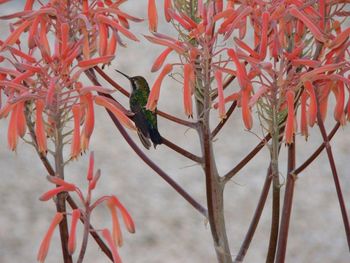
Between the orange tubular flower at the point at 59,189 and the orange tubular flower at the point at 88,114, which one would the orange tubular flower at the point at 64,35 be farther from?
the orange tubular flower at the point at 59,189

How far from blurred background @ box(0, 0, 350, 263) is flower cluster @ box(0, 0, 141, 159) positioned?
2848mm

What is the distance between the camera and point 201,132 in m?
1.50

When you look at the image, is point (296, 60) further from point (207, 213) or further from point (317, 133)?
point (317, 133)

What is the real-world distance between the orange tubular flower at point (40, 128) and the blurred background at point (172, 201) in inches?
114

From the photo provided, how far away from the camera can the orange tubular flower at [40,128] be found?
50.2 inches

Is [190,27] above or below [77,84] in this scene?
above

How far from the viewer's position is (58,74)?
1.29m

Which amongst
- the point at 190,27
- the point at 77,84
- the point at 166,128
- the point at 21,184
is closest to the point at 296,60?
the point at 190,27

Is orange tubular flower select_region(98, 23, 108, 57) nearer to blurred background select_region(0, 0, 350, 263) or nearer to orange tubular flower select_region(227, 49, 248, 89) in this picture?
orange tubular flower select_region(227, 49, 248, 89)

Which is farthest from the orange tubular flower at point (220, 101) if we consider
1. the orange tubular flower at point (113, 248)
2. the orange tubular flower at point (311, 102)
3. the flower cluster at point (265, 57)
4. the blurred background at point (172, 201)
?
the blurred background at point (172, 201)

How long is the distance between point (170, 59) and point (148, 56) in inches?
6.9

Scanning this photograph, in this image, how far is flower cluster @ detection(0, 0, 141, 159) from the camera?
50.6 inches

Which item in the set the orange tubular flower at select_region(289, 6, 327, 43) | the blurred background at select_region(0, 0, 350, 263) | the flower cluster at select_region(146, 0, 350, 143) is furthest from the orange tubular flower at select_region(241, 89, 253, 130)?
the blurred background at select_region(0, 0, 350, 263)

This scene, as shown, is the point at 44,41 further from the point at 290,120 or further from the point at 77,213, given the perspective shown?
the point at 290,120
